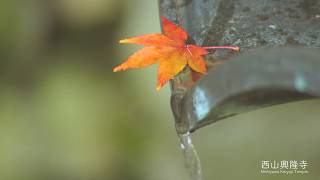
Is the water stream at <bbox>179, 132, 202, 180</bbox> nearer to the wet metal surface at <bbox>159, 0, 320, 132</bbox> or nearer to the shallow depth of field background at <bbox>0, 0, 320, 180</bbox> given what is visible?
the wet metal surface at <bbox>159, 0, 320, 132</bbox>

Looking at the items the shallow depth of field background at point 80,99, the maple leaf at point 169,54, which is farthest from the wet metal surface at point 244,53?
the shallow depth of field background at point 80,99

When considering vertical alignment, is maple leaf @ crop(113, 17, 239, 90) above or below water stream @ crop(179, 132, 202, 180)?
above

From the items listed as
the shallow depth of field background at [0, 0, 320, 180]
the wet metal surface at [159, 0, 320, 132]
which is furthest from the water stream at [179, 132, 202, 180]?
the shallow depth of field background at [0, 0, 320, 180]

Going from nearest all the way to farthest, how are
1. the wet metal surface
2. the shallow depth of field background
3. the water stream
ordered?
the wet metal surface
the water stream
the shallow depth of field background

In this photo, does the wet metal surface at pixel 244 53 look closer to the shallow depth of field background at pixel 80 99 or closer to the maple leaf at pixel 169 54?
the maple leaf at pixel 169 54

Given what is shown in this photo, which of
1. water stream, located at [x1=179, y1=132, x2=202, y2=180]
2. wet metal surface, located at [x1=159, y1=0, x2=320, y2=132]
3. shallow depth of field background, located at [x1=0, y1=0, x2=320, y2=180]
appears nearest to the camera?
wet metal surface, located at [x1=159, y1=0, x2=320, y2=132]

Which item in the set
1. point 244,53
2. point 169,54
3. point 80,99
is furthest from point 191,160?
point 80,99
